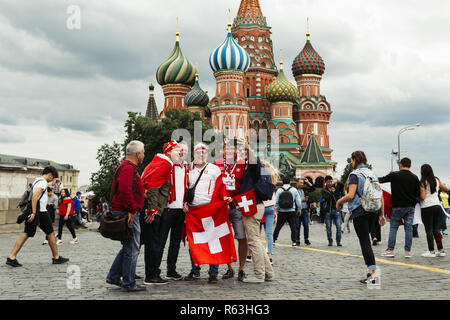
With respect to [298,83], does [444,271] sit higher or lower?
lower

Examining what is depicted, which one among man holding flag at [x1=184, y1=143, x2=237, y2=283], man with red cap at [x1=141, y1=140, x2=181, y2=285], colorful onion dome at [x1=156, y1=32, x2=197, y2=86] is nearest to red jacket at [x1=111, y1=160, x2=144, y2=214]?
man with red cap at [x1=141, y1=140, x2=181, y2=285]

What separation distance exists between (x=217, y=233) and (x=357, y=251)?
4978 millimetres

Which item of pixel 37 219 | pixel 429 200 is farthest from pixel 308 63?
pixel 37 219

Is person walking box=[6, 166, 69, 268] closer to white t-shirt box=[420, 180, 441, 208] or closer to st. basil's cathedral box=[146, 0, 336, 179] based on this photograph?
white t-shirt box=[420, 180, 441, 208]

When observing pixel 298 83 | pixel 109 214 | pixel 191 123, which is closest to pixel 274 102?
pixel 298 83

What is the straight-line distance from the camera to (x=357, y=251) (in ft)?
36.1

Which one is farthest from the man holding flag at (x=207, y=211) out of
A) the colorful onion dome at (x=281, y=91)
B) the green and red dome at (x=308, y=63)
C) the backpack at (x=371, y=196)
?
the green and red dome at (x=308, y=63)

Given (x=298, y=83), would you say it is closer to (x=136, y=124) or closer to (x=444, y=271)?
(x=136, y=124)

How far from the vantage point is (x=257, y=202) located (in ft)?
23.8

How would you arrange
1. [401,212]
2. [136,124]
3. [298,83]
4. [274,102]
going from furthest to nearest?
[298,83] → [274,102] → [136,124] → [401,212]

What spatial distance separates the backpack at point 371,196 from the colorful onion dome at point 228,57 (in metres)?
51.7

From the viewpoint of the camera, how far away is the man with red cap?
675 cm

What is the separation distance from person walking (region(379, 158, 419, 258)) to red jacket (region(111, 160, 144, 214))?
514 centimetres

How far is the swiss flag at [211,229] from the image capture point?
23.4 feet
